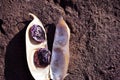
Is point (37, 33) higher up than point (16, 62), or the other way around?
point (37, 33)

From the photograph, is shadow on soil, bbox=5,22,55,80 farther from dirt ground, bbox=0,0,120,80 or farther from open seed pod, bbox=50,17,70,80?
open seed pod, bbox=50,17,70,80

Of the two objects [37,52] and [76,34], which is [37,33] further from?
[76,34]

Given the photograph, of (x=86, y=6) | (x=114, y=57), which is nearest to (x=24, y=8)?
(x=86, y=6)

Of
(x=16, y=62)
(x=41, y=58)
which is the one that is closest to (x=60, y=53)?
(x=41, y=58)

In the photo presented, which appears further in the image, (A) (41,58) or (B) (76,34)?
(B) (76,34)

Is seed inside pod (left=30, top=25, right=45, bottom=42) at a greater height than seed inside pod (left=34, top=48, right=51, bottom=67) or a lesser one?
greater

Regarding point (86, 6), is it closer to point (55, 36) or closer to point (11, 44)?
point (55, 36)

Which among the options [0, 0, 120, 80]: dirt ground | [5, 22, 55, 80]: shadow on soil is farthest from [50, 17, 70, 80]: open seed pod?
[5, 22, 55, 80]: shadow on soil
